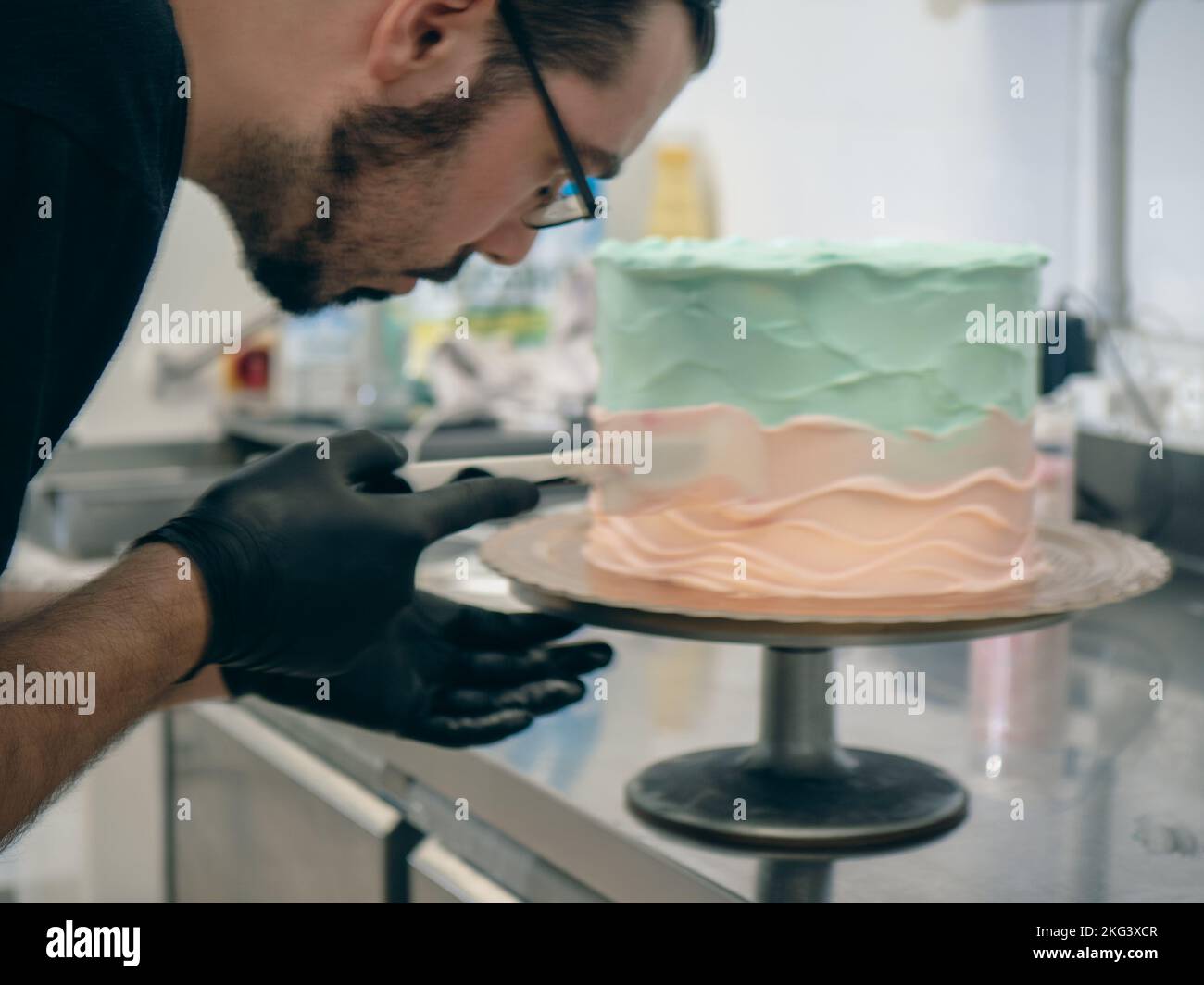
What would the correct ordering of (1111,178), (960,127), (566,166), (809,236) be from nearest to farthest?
(566,166)
(1111,178)
(960,127)
(809,236)

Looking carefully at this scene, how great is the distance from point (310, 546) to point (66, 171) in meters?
0.28

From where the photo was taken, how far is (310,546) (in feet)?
3.03

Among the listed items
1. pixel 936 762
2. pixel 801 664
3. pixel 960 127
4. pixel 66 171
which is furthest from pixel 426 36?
pixel 960 127

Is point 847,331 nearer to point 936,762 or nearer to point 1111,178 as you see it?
point 936,762

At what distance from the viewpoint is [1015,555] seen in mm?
1062

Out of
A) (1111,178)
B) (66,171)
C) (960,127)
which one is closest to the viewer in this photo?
(66,171)

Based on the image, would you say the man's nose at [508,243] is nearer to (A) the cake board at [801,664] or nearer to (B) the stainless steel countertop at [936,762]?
(A) the cake board at [801,664]

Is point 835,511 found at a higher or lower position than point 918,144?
lower

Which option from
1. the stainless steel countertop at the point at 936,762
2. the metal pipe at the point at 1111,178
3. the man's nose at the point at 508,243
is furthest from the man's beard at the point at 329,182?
the metal pipe at the point at 1111,178

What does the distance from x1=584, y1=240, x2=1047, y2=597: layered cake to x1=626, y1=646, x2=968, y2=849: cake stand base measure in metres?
0.08

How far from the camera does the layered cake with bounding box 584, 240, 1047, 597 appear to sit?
1.02 m

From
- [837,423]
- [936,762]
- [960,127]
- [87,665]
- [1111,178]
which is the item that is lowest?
[936,762]

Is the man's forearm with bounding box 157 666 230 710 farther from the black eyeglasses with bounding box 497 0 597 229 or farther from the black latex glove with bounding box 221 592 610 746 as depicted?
the black eyeglasses with bounding box 497 0 597 229

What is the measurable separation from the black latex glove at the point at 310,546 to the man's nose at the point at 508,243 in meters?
0.20
